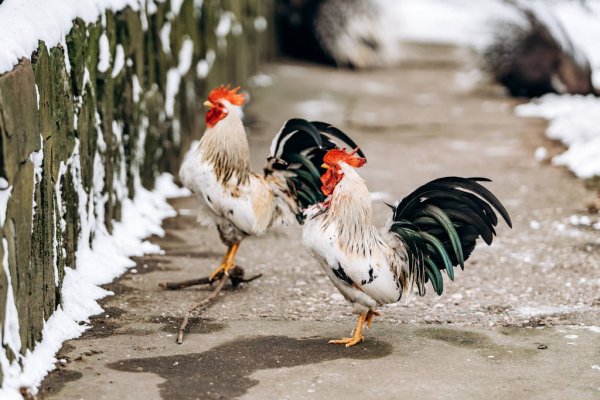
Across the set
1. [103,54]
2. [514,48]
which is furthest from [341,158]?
[514,48]

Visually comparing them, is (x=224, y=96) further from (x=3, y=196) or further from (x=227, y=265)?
(x=3, y=196)

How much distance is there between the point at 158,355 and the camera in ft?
15.7

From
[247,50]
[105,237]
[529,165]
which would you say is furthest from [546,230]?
[247,50]

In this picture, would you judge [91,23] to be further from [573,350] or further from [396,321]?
[573,350]

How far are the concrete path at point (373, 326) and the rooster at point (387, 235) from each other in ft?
1.08

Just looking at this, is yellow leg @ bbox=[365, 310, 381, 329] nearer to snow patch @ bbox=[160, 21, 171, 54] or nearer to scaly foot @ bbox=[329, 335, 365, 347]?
scaly foot @ bbox=[329, 335, 365, 347]

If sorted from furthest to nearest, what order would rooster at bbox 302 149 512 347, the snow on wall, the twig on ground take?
the twig on ground < rooster at bbox 302 149 512 347 < the snow on wall

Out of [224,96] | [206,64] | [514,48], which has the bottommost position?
[224,96]

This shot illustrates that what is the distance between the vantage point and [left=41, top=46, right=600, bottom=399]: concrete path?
175 inches

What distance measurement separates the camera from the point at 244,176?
5.89m

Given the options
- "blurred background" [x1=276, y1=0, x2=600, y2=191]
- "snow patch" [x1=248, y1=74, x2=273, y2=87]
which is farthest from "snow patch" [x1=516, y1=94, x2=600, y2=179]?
"snow patch" [x1=248, y1=74, x2=273, y2=87]

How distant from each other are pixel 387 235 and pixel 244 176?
3.74 feet

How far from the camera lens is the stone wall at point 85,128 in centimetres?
426

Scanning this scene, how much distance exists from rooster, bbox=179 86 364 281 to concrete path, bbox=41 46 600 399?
450 mm
